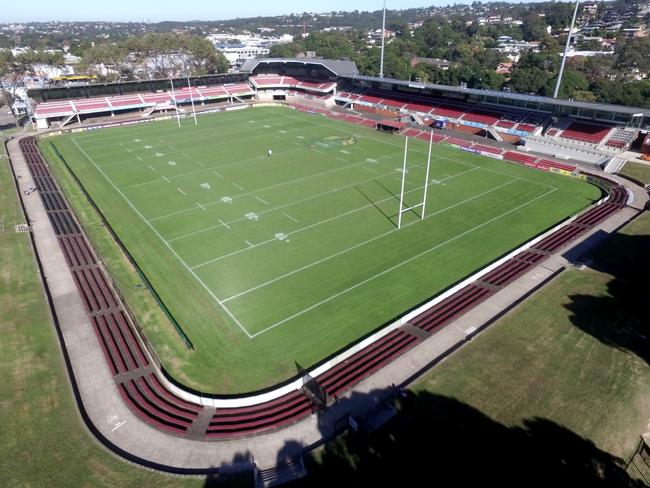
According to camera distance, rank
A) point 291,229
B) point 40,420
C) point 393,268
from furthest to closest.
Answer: point 291,229 < point 393,268 < point 40,420

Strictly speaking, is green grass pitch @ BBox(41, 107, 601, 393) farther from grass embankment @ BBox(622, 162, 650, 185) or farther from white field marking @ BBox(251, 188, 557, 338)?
grass embankment @ BBox(622, 162, 650, 185)

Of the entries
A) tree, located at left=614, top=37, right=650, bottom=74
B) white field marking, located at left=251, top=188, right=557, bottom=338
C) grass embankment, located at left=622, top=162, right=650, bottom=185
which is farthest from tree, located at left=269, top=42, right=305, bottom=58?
white field marking, located at left=251, top=188, right=557, bottom=338

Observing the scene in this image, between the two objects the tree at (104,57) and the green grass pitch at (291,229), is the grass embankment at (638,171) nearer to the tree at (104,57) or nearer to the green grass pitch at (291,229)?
the green grass pitch at (291,229)

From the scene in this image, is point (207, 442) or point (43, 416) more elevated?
point (43, 416)

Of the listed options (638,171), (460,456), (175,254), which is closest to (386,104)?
(638,171)

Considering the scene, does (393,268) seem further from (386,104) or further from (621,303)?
(386,104)

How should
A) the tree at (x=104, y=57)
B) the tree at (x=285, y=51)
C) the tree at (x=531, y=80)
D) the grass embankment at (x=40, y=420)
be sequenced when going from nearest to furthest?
1. the grass embankment at (x=40, y=420)
2. the tree at (x=531, y=80)
3. the tree at (x=104, y=57)
4. the tree at (x=285, y=51)

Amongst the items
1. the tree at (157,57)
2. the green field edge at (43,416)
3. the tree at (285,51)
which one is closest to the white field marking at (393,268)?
the green field edge at (43,416)
